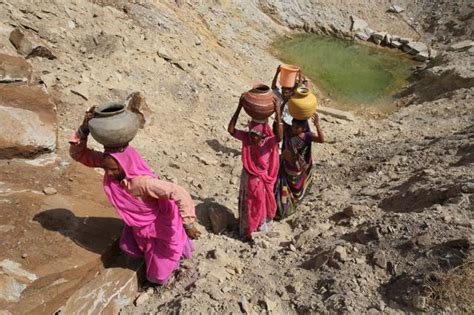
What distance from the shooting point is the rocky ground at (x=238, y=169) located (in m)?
3.25

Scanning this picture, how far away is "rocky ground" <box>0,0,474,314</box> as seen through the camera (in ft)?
10.7

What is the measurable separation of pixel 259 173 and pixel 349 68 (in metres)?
7.92

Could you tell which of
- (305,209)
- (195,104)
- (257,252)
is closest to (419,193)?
(305,209)

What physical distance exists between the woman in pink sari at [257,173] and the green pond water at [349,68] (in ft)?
18.5

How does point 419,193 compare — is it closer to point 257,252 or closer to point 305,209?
point 305,209

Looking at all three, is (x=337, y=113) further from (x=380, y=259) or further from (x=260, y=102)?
(x=380, y=259)

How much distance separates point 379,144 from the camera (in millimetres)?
6629

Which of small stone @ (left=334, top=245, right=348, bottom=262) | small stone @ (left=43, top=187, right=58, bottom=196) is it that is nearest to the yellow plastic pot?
small stone @ (left=334, top=245, right=348, bottom=262)

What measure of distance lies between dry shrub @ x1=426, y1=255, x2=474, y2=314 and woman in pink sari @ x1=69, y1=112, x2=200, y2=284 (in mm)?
1678

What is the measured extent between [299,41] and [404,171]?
8.02 m

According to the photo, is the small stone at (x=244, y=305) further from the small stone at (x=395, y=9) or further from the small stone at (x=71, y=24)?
the small stone at (x=395, y=9)

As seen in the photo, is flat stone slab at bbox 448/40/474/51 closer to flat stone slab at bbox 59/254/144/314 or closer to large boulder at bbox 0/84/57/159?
large boulder at bbox 0/84/57/159

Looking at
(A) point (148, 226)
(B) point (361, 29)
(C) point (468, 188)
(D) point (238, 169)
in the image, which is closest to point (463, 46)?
(B) point (361, 29)

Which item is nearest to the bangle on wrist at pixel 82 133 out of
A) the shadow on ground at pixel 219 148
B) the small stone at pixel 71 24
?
the shadow on ground at pixel 219 148
